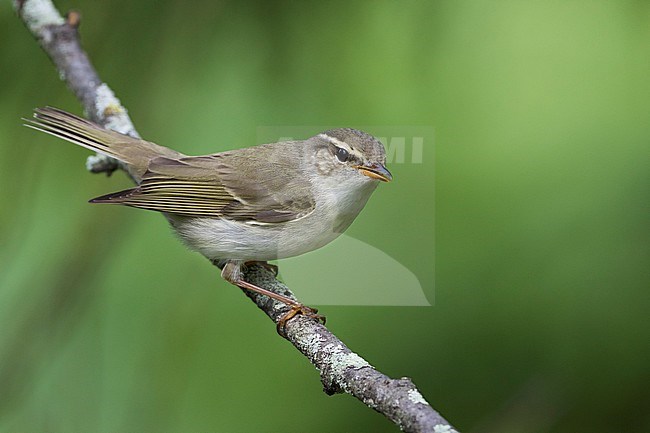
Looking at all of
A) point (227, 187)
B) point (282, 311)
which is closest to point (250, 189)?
point (227, 187)

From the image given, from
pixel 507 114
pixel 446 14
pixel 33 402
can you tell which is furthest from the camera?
pixel 33 402

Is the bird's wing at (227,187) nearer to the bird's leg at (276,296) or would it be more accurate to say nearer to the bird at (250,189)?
the bird at (250,189)

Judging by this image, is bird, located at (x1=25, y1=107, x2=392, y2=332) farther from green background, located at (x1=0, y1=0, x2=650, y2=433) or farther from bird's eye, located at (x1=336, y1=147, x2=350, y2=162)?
green background, located at (x1=0, y1=0, x2=650, y2=433)

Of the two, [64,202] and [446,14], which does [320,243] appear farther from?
[64,202]

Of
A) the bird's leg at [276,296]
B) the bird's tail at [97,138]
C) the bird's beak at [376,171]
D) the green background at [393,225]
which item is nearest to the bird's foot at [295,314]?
the bird's leg at [276,296]

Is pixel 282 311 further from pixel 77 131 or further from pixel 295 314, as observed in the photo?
pixel 77 131

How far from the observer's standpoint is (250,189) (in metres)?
2.39

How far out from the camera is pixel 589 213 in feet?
7.48

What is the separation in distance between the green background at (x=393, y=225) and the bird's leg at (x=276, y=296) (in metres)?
0.29

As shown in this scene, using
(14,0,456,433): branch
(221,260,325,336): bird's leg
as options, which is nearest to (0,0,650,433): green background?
(14,0,456,433): branch

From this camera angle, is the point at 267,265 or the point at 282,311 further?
the point at 267,265

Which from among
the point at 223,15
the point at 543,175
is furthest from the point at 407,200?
the point at 223,15

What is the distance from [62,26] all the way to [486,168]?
5.46 ft

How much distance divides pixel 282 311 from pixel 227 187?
482 mm
